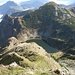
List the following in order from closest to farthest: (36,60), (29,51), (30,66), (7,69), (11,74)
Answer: (11,74) < (7,69) < (30,66) < (36,60) < (29,51)

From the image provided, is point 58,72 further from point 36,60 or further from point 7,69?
point 36,60

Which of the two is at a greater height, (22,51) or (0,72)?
(0,72)

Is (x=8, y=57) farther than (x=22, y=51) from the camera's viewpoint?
No

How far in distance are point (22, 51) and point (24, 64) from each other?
153 feet

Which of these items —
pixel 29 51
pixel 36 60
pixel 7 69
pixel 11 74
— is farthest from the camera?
pixel 29 51

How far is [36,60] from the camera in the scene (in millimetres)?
149500

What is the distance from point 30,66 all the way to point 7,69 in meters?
37.6

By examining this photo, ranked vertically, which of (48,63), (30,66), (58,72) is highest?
(58,72)

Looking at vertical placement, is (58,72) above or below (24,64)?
above

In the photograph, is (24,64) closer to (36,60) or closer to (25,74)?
(36,60)

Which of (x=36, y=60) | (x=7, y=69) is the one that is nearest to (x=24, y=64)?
(x=36, y=60)

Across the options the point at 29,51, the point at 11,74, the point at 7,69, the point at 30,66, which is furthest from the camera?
the point at 29,51

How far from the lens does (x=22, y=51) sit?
175750mm

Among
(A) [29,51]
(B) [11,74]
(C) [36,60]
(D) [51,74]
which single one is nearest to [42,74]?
(D) [51,74]
